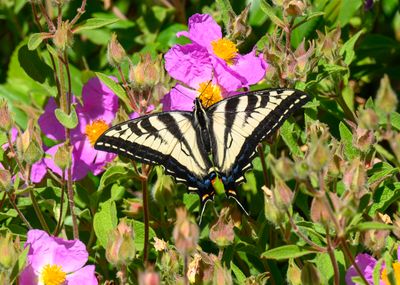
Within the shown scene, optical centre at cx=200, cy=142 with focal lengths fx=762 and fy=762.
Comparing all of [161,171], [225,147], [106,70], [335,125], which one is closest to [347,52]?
[335,125]

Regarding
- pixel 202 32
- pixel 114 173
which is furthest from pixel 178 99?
pixel 114 173

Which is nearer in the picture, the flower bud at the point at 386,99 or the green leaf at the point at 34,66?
the flower bud at the point at 386,99

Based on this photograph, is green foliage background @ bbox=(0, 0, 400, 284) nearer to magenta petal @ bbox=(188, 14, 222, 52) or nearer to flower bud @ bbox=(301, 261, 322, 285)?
flower bud @ bbox=(301, 261, 322, 285)

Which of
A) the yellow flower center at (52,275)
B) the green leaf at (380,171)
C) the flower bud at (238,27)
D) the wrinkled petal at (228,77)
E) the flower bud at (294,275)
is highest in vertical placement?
the flower bud at (238,27)

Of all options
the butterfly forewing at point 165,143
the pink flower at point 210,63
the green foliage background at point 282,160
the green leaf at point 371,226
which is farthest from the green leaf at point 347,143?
the green leaf at point 371,226

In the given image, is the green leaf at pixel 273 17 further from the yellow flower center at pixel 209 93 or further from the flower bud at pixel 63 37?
the flower bud at pixel 63 37

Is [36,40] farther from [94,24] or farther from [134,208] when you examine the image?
[134,208]
